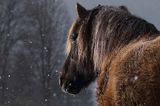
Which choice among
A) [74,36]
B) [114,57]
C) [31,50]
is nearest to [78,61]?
[74,36]

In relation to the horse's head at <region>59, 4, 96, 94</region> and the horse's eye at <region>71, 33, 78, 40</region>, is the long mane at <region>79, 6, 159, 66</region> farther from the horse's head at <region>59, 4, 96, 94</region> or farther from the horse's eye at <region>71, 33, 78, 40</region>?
the horse's eye at <region>71, 33, 78, 40</region>

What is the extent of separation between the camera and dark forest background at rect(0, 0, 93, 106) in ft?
107

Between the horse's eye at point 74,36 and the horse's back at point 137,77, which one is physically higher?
the horse's back at point 137,77

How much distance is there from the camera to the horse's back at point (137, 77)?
2850 millimetres

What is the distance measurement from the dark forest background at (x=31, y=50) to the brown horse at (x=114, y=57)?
2738cm

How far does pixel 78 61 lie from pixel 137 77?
4.93 ft

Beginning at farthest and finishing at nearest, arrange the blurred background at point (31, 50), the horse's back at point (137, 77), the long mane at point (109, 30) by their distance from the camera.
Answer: the blurred background at point (31, 50) < the long mane at point (109, 30) < the horse's back at point (137, 77)

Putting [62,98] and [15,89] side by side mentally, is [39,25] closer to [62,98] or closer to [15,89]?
[15,89]

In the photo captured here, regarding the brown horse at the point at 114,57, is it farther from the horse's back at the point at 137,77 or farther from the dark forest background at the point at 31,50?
the dark forest background at the point at 31,50

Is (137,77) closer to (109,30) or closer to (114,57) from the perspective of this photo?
(114,57)

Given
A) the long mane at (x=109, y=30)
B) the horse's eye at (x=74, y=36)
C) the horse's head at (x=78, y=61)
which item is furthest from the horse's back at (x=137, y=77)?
the horse's eye at (x=74, y=36)

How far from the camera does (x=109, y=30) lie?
3.79 m

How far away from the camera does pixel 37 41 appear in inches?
1399

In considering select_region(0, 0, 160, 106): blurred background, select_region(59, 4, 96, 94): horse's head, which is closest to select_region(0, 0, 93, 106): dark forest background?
select_region(0, 0, 160, 106): blurred background
